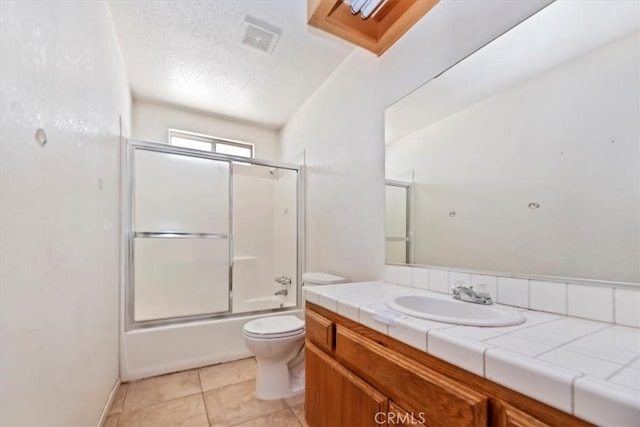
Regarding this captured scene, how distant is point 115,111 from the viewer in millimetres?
2012

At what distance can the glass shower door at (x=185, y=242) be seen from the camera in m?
2.72

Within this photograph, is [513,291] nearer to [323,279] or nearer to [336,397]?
[336,397]

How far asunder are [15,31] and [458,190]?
5.59 ft

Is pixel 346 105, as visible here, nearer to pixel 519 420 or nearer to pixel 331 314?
pixel 331 314

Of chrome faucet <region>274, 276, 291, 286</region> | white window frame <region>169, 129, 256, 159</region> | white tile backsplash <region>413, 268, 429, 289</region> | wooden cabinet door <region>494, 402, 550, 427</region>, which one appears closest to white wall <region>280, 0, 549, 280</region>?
white tile backsplash <region>413, 268, 429, 289</region>

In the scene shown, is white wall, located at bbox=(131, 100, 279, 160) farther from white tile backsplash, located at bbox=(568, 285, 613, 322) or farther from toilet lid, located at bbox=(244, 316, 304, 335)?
white tile backsplash, located at bbox=(568, 285, 613, 322)

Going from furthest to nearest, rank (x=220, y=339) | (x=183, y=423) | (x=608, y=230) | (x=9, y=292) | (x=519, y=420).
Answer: (x=220, y=339)
(x=183, y=423)
(x=608, y=230)
(x=9, y=292)
(x=519, y=420)

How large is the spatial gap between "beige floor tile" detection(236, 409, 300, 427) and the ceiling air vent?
2482 mm

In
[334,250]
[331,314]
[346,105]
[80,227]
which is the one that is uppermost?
[346,105]

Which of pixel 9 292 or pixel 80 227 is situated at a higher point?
pixel 80 227

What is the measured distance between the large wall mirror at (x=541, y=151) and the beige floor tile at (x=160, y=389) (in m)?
1.81

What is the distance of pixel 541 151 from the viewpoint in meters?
1.08

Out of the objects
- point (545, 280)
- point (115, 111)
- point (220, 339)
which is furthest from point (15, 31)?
point (220, 339)

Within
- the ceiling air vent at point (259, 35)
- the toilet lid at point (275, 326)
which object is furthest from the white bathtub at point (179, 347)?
the ceiling air vent at point (259, 35)
